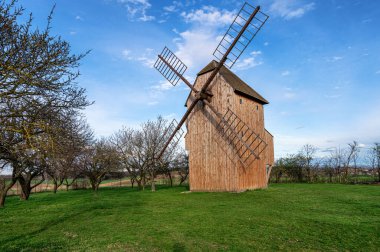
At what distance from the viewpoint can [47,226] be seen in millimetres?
9969

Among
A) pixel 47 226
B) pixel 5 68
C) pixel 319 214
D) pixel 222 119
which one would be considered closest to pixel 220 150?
pixel 222 119

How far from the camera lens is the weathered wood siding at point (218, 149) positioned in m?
19.6

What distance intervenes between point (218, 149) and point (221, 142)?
0.60 meters

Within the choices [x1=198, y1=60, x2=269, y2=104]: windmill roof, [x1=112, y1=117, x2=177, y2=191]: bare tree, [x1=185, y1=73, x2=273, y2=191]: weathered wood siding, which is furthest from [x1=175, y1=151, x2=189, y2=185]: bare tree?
[x1=198, y1=60, x2=269, y2=104]: windmill roof

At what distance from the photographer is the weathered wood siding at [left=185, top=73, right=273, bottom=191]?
19562 mm

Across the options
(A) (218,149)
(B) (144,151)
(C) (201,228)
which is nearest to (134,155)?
(B) (144,151)

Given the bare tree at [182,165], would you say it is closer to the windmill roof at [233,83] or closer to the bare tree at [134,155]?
the bare tree at [134,155]

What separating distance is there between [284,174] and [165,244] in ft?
100

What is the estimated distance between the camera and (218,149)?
20.3 meters

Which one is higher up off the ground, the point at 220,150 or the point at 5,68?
the point at 5,68

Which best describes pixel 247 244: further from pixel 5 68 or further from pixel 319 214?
pixel 5 68

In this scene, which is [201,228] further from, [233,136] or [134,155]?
[134,155]

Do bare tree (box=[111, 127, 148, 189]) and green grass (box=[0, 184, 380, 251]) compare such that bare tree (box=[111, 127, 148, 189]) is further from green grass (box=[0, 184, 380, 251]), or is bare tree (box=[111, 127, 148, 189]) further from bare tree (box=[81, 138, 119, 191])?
green grass (box=[0, 184, 380, 251])

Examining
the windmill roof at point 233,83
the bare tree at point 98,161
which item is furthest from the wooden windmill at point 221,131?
the bare tree at point 98,161
